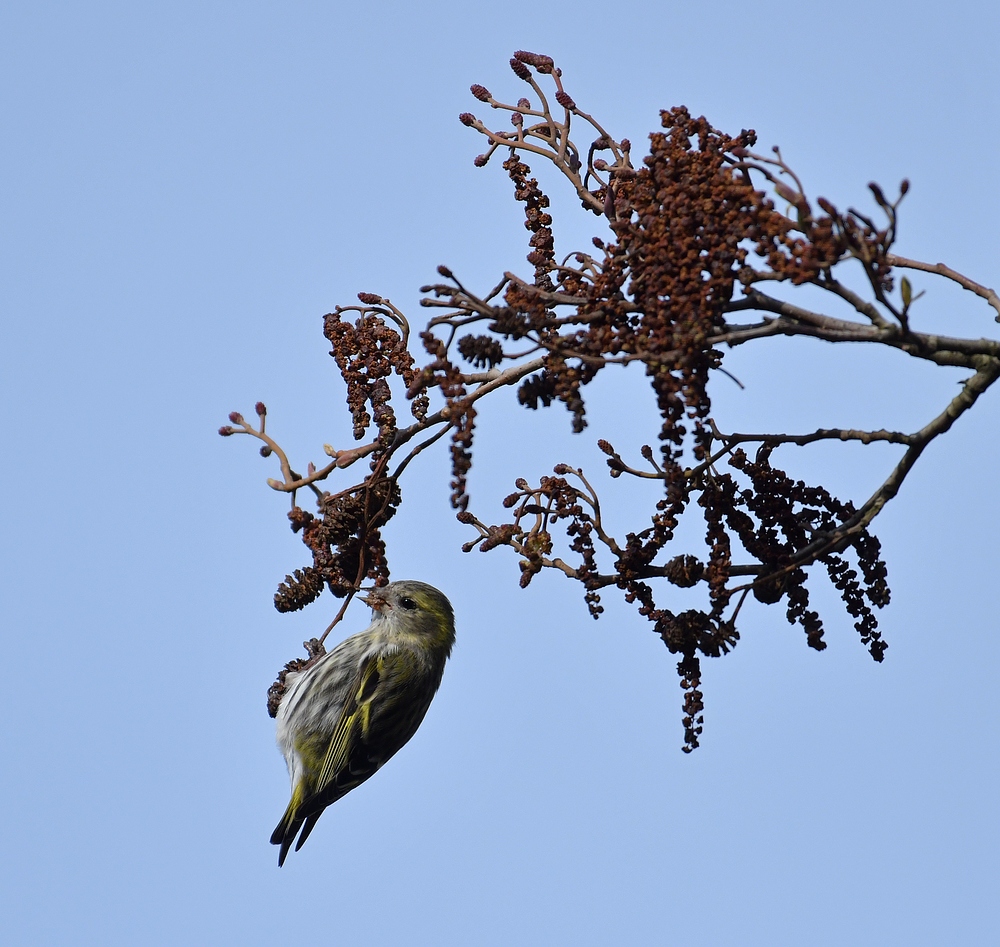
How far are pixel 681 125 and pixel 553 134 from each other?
1158 millimetres

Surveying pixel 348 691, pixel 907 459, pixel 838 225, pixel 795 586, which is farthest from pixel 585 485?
pixel 348 691

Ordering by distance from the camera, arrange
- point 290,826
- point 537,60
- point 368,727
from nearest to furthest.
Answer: point 537,60 < point 290,826 < point 368,727

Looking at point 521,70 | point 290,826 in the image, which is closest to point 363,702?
point 290,826

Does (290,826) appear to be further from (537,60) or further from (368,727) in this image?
(537,60)

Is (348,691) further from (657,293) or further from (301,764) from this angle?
(657,293)

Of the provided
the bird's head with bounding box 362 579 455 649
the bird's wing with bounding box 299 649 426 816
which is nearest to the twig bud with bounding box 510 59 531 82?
the bird's head with bounding box 362 579 455 649

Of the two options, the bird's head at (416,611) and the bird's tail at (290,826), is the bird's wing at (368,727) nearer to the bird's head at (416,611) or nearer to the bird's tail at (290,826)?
the bird's tail at (290,826)

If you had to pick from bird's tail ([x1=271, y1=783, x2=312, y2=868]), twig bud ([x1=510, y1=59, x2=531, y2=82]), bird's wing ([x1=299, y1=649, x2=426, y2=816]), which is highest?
twig bud ([x1=510, y1=59, x2=531, y2=82])

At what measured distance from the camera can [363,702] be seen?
26.5 feet

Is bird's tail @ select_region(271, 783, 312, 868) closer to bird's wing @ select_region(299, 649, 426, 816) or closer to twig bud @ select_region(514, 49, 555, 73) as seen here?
bird's wing @ select_region(299, 649, 426, 816)

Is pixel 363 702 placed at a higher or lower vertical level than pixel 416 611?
lower

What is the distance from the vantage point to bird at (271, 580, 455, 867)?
7.75 meters

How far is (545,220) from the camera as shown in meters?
5.05

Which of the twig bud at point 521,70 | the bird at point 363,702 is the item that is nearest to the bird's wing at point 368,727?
the bird at point 363,702
